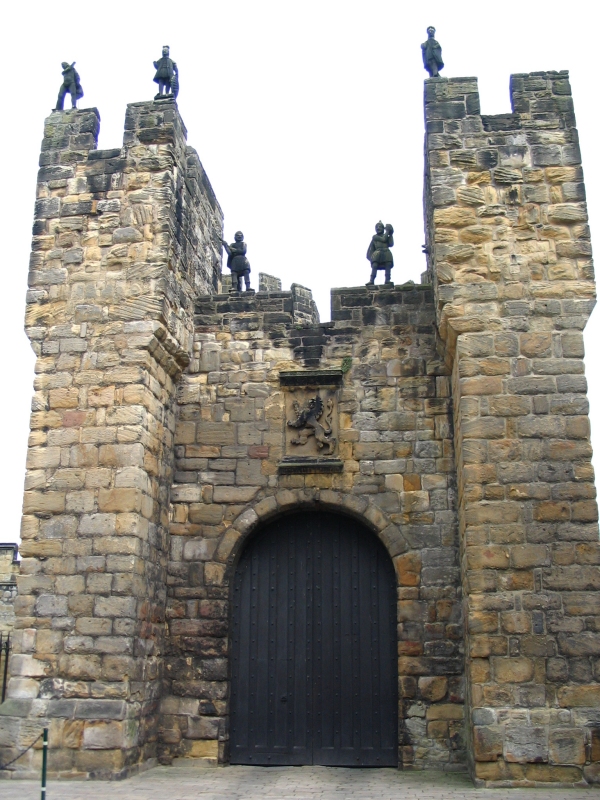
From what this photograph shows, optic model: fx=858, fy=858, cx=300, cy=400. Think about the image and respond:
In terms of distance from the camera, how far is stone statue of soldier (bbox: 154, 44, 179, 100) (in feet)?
31.6

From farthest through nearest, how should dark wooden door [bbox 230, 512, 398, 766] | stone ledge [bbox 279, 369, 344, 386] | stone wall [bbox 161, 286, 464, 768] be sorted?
stone ledge [bbox 279, 369, 344, 386]
dark wooden door [bbox 230, 512, 398, 766]
stone wall [bbox 161, 286, 464, 768]

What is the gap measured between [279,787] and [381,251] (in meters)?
5.79

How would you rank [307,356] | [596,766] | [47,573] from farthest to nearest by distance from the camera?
[307,356] < [47,573] < [596,766]

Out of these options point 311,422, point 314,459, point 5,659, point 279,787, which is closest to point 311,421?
point 311,422

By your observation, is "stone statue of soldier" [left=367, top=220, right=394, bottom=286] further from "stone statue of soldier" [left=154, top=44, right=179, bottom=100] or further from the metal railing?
the metal railing

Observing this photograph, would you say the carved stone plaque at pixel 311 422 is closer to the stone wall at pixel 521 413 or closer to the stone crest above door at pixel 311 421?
the stone crest above door at pixel 311 421

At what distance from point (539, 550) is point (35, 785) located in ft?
15.3

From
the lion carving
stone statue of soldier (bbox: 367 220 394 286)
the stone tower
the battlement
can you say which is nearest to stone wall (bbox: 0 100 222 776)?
the stone tower

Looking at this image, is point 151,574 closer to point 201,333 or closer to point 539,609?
point 201,333

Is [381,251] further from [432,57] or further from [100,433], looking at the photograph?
[100,433]

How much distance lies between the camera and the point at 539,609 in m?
7.26

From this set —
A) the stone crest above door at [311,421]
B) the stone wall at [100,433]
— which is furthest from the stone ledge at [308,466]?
the stone wall at [100,433]

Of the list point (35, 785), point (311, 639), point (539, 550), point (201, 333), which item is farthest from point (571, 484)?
point (35, 785)

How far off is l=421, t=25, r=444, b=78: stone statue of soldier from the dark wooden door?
4915 mm
